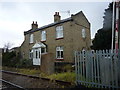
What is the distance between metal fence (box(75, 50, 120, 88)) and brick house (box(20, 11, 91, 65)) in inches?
414

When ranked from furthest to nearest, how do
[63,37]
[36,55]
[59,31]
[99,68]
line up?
[36,55], [59,31], [63,37], [99,68]

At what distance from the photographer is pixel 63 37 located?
19.9 meters

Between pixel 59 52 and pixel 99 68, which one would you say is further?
pixel 59 52

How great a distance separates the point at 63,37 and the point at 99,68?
44.8ft

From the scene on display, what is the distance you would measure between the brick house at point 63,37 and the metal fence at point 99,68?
10.5 m

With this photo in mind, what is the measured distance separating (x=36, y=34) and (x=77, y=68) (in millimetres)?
19018

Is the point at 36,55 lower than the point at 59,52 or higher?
lower

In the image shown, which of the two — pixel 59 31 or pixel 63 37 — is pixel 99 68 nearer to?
pixel 63 37

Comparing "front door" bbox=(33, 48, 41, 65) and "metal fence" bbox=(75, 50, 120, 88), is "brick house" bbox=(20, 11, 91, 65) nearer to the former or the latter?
"front door" bbox=(33, 48, 41, 65)

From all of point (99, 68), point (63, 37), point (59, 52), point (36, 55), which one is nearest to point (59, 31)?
point (63, 37)

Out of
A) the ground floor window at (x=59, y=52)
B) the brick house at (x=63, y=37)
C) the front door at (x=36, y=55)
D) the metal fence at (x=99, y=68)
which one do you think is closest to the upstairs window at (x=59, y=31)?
the brick house at (x=63, y=37)

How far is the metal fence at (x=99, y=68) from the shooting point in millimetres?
5949

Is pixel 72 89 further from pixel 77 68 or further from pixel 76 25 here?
pixel 76 25

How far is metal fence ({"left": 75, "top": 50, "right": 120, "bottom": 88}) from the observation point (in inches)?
234
